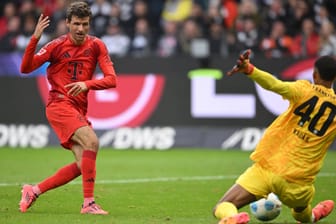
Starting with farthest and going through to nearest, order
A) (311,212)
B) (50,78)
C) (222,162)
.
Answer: (222,162) → (50,78) → (311,212)

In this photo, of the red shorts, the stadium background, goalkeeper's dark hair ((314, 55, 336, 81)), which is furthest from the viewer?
the stadium background

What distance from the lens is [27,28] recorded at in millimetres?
20000

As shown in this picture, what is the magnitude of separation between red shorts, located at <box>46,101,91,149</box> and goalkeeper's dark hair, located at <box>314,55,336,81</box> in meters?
2.66

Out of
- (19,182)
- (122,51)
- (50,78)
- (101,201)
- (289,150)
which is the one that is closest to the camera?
(289,150)

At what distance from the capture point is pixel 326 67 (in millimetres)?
7941

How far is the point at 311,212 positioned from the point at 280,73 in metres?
9.03

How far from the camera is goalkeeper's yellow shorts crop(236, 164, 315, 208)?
7.96 m

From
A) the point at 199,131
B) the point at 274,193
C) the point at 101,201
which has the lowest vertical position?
the point at 199,131

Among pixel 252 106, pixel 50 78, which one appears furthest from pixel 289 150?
pixel 252 106

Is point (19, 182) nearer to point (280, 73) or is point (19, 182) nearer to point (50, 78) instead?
point (50, 78)

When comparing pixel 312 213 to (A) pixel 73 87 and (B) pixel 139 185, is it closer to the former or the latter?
(A) pixel 73 87

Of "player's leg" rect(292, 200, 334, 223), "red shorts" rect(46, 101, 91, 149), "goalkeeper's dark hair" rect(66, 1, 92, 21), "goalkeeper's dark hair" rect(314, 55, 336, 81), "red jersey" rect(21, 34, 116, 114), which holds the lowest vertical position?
"player's leg" rect(292, 200, 334, 223)

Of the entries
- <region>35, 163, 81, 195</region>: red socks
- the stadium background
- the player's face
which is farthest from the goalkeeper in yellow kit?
Answer: the stadium background

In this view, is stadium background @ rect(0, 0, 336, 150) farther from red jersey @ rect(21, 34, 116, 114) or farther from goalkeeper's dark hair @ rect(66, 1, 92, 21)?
goalkeeper's dark hair @ rect(66, 1, 92, 21)
